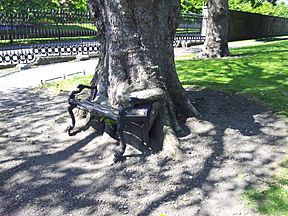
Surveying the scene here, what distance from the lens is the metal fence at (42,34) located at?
45.7 feet

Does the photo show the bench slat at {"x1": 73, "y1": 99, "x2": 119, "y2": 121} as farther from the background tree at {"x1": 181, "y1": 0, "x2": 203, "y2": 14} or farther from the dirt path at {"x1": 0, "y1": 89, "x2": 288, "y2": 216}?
the background tree at {"x1": 181, "y1": 0, "x2": 203, "y2": 14}

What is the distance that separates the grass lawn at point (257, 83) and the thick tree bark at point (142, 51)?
1244 mm

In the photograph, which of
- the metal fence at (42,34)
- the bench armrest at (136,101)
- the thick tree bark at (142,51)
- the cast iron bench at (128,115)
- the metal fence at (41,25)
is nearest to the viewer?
the cast iron bench at (128,115)

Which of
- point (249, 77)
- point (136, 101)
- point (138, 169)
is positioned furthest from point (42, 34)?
point (138, 169)

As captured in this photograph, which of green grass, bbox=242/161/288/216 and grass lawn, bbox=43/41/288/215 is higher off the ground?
grass lawn, bbox=43/41/288/215

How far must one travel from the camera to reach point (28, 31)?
1617 cm

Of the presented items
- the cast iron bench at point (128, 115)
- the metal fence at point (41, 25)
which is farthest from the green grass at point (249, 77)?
the metal fence at point (41, 25)

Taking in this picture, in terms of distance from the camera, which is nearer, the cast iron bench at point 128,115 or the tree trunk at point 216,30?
the cast iron bench at point 128,115

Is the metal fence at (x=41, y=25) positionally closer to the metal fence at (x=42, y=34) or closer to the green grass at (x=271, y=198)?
the metal fence at (x=42, y=34)

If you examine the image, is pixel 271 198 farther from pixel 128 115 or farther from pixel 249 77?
pixel 249 77

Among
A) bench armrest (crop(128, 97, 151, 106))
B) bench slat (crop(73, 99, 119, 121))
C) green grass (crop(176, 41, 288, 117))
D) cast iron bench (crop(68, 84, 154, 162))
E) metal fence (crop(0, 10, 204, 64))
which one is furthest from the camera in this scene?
metal fence (crop(0, 10, 204, 64))

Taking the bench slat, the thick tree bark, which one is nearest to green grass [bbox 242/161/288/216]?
the thick tree bark

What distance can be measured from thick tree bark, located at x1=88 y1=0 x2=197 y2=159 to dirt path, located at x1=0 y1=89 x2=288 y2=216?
0.46 m

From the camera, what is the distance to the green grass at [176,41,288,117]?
645cm
